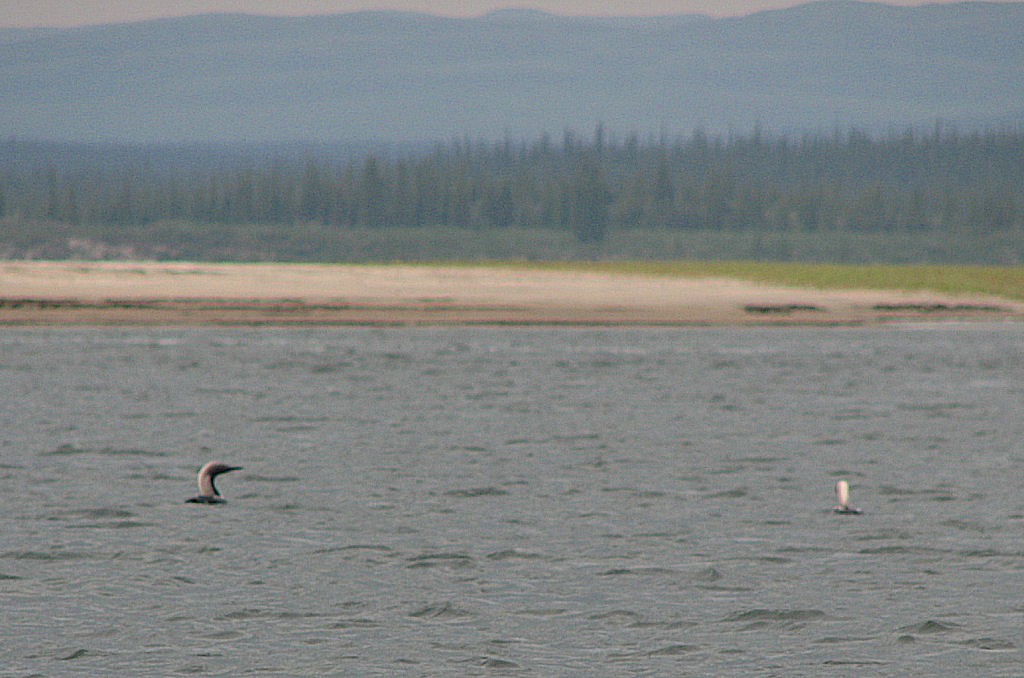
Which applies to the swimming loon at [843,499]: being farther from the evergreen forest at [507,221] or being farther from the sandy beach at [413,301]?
the evergreen forest at [507,221]

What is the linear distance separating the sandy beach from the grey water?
21768 millimetres

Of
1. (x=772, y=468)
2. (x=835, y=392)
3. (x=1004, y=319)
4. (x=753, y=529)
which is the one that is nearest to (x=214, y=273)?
(x=1004, y=319)

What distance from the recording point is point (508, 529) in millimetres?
20547

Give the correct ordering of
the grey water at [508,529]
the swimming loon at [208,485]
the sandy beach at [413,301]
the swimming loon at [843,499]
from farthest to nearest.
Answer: the sandy beach at [413,301] < the swimming loon at [208,485] < the swimming loon at [843,499] < the grey water at [508,529]

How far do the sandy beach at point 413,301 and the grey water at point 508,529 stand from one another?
21768mm

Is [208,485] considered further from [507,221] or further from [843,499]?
[507,221]

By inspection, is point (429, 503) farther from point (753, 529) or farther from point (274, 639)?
point (274, 639)

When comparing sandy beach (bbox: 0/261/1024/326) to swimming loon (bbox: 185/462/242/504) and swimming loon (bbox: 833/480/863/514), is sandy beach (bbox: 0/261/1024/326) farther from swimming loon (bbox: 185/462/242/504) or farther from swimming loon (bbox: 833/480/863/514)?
swimming loon (bbox: 833/480/863/514)

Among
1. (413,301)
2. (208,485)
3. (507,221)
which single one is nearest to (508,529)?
(208,485)

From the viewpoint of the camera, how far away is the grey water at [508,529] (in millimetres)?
14867

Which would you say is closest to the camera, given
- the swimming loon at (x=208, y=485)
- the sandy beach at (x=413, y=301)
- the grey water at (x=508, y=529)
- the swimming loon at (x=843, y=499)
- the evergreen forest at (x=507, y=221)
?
the grey water at (x=508, y=529)

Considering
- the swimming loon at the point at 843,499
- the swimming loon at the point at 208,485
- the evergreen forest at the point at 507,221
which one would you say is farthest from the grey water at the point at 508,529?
the evergreen forest at the point at 507,221

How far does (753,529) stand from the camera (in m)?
20.6

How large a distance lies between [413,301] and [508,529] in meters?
50.2
